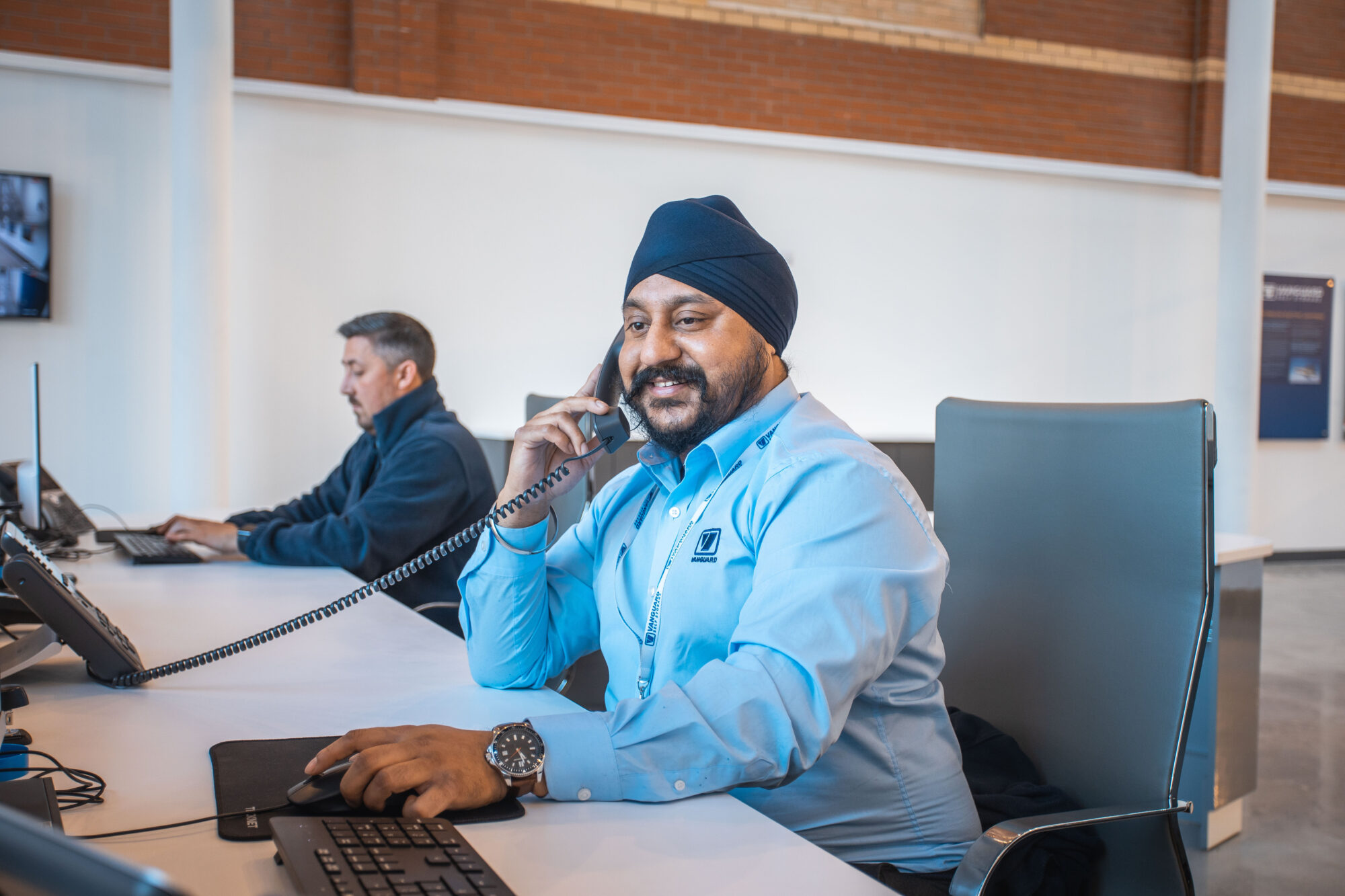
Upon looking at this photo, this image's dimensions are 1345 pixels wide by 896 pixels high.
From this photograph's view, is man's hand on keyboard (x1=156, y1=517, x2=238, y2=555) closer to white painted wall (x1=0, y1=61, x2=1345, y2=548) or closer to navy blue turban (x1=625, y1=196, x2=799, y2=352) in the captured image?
navy blue turban (x1=625, y1=196, x2=799, y2=352)

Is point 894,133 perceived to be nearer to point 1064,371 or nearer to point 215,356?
point 1064,371

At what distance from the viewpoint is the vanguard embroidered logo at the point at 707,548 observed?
1.30 metres

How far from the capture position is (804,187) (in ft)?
21.2

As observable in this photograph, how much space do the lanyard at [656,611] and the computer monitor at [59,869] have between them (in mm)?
1015

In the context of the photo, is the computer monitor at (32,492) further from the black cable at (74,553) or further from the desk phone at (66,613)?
the desk phone at (66,613)

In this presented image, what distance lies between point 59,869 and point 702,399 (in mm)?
1174

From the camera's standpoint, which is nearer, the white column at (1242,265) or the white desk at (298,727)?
the white desk at (298,727)

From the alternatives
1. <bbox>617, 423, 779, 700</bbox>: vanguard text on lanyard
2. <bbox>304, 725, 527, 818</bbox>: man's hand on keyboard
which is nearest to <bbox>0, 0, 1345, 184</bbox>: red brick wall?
<bbox>617, 423, 779, 700</bbox>: vanguard text on lanyard

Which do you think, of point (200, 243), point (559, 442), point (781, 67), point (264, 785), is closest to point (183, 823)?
point (264, 785)

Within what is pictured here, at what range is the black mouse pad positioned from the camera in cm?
96

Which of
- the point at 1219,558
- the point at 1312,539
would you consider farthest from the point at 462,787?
the point at 1312,539

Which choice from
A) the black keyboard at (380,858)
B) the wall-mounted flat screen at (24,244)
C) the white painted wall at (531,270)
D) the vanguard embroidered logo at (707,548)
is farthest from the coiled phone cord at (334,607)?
the wall-mounted flat screen at (24,244)

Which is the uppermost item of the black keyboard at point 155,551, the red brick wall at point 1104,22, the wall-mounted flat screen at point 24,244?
the red brick wall at point 1104,22

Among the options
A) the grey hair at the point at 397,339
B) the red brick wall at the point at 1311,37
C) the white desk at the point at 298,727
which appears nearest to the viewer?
the white desk at the point at 298,727
